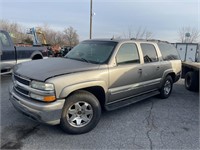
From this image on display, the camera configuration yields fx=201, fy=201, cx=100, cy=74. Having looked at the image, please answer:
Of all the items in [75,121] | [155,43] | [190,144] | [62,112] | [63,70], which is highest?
[155,43]

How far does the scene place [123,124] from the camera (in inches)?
166

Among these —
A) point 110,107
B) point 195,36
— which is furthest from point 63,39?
point 110,107

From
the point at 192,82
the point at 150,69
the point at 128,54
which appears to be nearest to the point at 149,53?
the point at 150,69

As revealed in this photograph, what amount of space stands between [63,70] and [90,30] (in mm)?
18454

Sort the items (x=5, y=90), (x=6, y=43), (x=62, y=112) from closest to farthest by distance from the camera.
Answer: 1. (x=62, y=112)
2. (x=5, y=90)
3. (x=6, y=43)

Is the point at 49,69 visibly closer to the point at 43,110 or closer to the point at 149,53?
the point at 43,110

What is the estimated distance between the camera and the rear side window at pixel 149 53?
16.9ft

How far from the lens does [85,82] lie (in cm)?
360

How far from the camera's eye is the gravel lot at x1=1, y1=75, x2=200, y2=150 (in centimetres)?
336

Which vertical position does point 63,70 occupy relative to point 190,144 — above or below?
above

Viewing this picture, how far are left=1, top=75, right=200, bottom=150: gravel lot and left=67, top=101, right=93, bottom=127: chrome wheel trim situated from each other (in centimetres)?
23

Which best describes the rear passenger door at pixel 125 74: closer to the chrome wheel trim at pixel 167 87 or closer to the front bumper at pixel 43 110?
the front bumper at pixel 43 110

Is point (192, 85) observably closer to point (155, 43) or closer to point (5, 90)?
point (155, 43)

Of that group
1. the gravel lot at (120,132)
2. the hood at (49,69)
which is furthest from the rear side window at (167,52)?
the hood at (49,69)
